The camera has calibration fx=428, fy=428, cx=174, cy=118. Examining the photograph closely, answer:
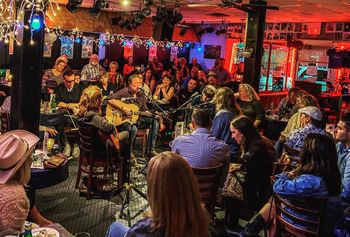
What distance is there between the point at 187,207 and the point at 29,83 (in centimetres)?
402

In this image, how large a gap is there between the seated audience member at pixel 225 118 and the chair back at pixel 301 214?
1.72 m

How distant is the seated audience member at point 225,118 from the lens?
5.20 metres

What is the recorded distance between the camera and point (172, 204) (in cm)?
185

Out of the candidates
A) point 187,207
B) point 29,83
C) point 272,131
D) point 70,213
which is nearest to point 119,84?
point 272,131

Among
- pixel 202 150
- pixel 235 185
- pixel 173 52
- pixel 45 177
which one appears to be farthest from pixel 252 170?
pixel 173 52

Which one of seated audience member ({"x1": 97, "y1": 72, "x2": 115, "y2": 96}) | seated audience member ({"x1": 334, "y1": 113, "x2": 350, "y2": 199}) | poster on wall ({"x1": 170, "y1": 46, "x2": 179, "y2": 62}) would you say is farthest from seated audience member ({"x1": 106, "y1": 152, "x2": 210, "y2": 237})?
poster on wall ({"x1": 170, "y1": 46, "x2": 179, "y2": 62})

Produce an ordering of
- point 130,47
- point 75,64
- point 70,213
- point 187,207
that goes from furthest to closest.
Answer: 1. point 130,47
2. point 75,64
3. point 70,213
4. point 187,207

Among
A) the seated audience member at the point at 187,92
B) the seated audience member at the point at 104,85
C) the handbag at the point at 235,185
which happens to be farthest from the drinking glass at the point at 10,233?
the seated audience member at the point at 187,92

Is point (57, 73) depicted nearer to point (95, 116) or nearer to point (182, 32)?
point (95, 116)

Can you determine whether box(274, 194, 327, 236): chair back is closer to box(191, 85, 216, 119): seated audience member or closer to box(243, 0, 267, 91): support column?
box(191, 85, 216, 119): seated audience member

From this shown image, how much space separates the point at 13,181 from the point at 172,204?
1179 millimetres

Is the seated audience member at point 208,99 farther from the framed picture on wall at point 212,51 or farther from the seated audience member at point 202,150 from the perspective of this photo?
the framed picture on wall at point 212,51

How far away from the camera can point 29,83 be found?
17.5ft

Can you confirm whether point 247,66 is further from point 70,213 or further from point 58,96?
point 70,213
